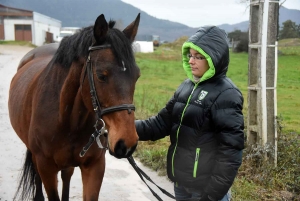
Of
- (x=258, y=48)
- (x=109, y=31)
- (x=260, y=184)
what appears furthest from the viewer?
(x=258, y=48)

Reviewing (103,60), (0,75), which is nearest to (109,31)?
(103,60)

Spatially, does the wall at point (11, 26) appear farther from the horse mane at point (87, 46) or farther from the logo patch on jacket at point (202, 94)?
the logo patch on jacket at point (202, 94)

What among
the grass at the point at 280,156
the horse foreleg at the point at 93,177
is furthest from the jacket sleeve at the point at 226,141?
the grass at the point at 280,156

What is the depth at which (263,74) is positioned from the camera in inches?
170

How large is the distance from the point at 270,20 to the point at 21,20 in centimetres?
4698

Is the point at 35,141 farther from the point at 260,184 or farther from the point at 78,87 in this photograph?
the point at 260,184

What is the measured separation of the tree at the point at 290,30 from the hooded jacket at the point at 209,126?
12.9 ft

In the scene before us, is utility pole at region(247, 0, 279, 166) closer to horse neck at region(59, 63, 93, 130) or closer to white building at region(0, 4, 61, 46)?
horse neck at region(59, 63, 93, 130)

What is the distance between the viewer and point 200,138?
7.15 feet

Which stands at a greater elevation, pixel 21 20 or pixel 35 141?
pixel 21 20

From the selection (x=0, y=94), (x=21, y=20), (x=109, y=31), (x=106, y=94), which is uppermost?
(x=21, y=20)

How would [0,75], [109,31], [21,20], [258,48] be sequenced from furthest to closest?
[21,20]
[0,75]
[258,48]
[109,31]

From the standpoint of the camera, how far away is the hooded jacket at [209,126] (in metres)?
2.02

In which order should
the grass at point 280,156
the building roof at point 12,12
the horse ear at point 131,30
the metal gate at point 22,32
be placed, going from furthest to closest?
the building roof at point 12,12, the metal gate at point 22,32, the grass at point 280,156, the horse ear at point 131,30
